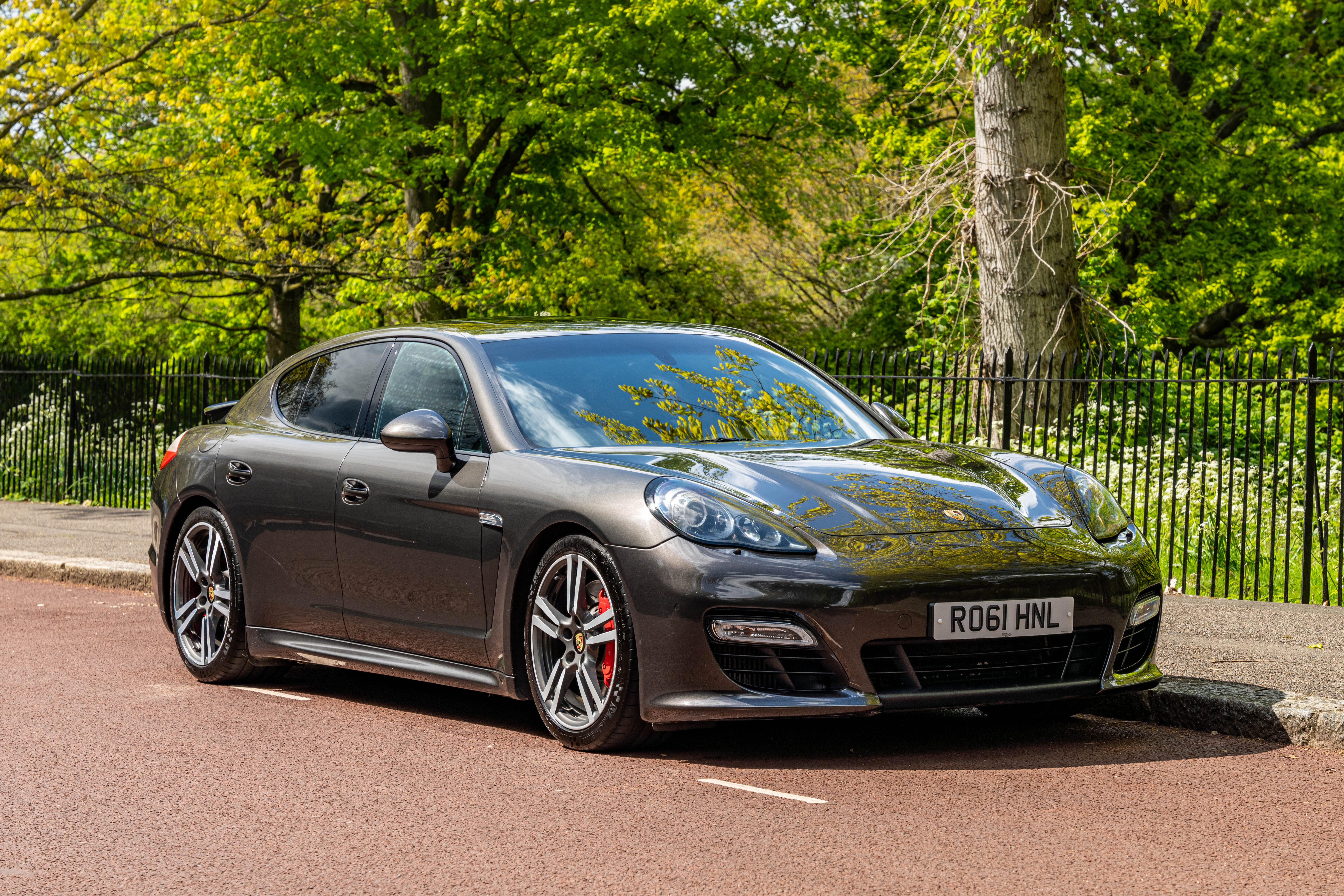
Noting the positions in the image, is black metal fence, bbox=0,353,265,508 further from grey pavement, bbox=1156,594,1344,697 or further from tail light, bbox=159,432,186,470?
grey pavement, bbox=1156,594,1344,697

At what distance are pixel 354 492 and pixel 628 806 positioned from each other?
2.16 m

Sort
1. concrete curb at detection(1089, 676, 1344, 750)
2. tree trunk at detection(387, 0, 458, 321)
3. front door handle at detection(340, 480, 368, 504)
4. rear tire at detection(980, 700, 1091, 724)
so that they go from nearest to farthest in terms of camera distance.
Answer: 1. concrete curb at detection(1089, 676, 1344, 750)
2. rear tire at detection(980, 700, 1091, 724)
3. front door handle at detection(340, 480, 368, 504)
4. tree trunk at detection(387, 0, 458, 321)

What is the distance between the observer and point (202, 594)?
7094 millimetres

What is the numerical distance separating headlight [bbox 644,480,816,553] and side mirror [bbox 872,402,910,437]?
1.60 meters

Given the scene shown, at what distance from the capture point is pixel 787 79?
26766 mm

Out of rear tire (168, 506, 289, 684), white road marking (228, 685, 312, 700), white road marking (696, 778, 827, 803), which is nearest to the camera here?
white road marking (696, 778, 827, 803)

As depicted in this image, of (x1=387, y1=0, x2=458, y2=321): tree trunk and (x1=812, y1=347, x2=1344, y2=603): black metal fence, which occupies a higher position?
(x1=387, y1=0, x2=458, y2=321): tree trunk

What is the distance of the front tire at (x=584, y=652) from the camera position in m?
5.07

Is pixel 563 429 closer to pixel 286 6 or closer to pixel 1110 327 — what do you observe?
pixel 1110 327

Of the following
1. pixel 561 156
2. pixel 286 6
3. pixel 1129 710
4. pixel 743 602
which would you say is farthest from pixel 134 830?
pixel 561 156

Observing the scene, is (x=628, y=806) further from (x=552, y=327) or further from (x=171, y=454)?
(x=171, y=454)

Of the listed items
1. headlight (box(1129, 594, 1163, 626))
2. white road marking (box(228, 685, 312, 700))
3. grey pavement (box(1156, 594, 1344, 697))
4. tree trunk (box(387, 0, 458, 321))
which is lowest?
white road marking (box(228, 685, 312, 700))

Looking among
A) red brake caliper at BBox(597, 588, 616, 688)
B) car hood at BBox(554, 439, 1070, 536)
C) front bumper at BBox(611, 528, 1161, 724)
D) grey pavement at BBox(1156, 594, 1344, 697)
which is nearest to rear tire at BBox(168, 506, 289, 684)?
car hood at BBox(554, 439, 1070, 536)

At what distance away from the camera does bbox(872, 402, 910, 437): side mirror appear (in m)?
6.50
